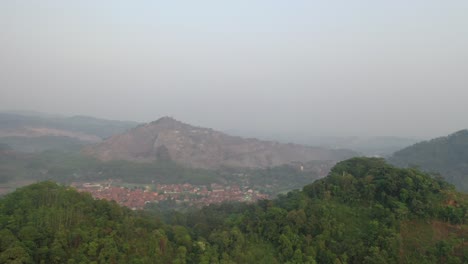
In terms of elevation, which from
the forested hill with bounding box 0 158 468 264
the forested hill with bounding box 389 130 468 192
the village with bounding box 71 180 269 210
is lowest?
the village with bounding box 71 180 269 210

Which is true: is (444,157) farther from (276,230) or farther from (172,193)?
(276,230)

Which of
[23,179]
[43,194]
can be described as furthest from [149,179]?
[43,194]

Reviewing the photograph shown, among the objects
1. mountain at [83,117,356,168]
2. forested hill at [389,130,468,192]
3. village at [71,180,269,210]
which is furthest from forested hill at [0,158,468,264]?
mountain at [83,117,356,168]

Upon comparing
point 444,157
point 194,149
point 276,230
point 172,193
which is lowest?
point 172,193

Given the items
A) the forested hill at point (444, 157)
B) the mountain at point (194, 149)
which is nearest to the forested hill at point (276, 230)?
the forested hill at point (444, 157)

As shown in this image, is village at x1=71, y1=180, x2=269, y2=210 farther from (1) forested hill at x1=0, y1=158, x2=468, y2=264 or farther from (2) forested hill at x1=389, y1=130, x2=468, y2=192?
(2) forested hill at x1=389, y1=130, x2=468, y2=192

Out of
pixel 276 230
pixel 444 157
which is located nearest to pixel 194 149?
pixel 444 157
